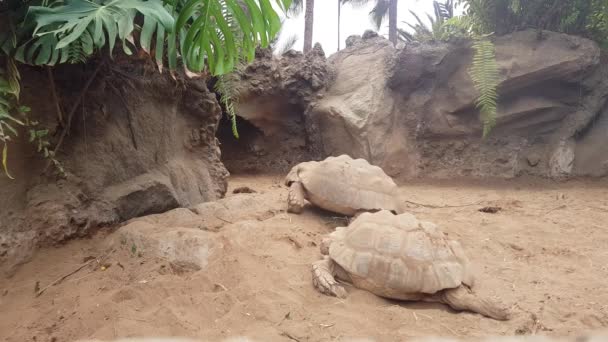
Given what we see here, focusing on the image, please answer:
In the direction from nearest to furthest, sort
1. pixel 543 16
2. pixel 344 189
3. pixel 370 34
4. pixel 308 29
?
pixel 344 189, pixel 543 16, pixel 370 34, pixel 308 29

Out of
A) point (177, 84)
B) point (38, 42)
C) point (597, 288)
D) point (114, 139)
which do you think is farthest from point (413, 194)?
point (38, 42)

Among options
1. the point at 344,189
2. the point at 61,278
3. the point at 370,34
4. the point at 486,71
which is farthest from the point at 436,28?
the point at 61,278

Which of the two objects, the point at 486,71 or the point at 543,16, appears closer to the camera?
the point at 486,71

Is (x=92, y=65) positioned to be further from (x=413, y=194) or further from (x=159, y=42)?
(x=413, y=194)

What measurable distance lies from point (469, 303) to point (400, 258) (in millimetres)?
503

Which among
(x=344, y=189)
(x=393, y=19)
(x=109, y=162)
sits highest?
(x=393, y=19)

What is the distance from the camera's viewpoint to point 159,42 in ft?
8.82

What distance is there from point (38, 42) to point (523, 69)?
689cm

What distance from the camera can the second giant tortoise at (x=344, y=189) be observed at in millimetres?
4125

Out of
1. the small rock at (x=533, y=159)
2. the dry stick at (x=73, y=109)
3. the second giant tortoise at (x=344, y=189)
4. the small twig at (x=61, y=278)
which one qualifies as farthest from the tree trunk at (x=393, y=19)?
the small twig at (x=61, y=278)

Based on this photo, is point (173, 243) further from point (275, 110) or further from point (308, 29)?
point (308, 29)

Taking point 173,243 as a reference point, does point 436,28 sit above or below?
above

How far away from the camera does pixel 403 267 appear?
105 inches

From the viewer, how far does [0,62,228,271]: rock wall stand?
10.2 ft
